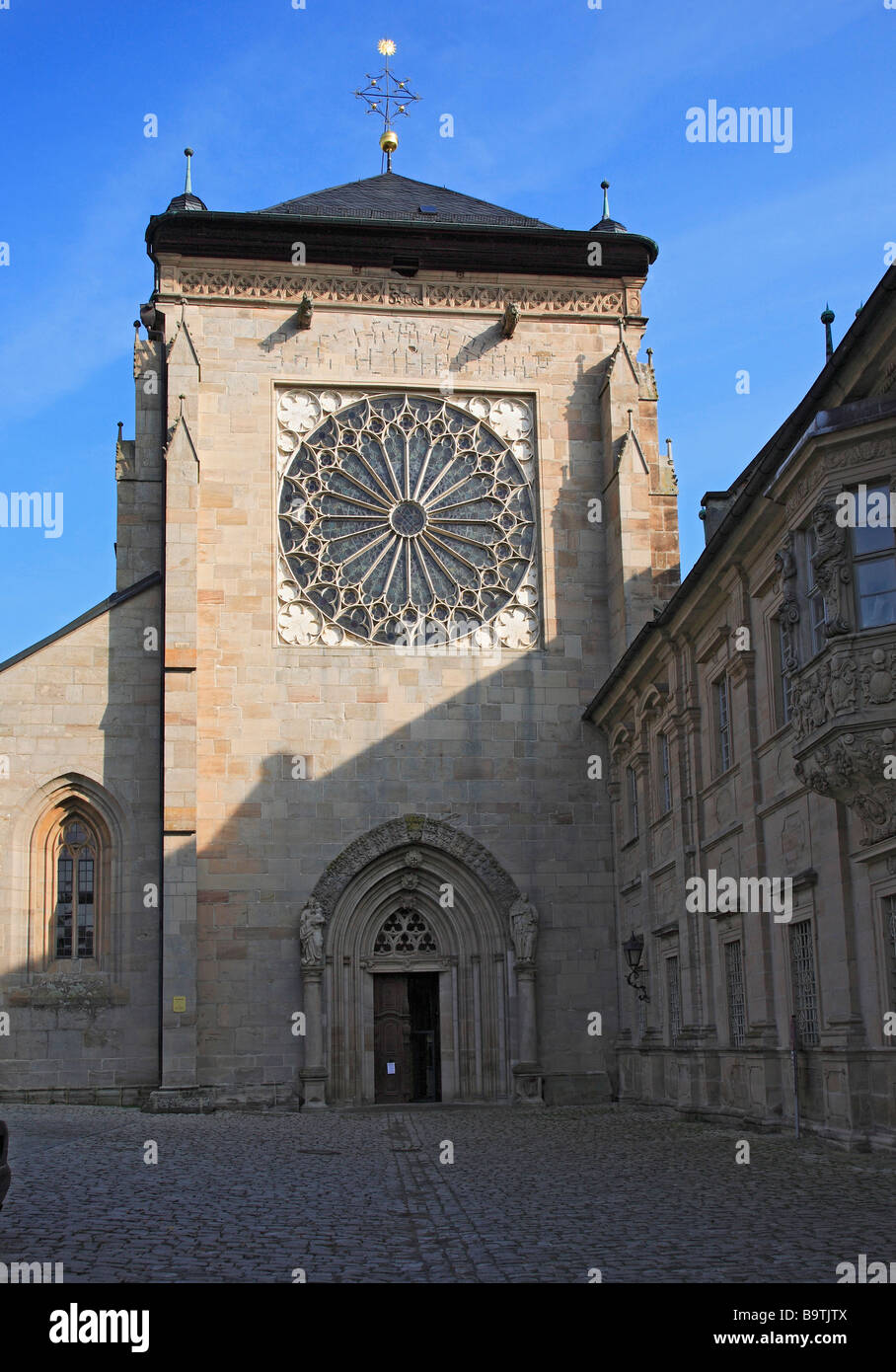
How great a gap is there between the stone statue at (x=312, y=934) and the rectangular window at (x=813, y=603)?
45.5 ft

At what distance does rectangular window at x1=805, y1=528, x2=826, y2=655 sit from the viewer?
53.5 ft

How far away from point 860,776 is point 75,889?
696 inches

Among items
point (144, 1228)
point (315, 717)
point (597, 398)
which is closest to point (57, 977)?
point (315, 717)

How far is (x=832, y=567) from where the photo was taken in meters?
15.7

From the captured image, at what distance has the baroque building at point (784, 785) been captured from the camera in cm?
1553

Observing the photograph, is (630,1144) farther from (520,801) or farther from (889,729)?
(520,801)

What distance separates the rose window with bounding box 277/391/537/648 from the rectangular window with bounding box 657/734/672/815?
5.68 meters

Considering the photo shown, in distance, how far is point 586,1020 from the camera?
2886 cm

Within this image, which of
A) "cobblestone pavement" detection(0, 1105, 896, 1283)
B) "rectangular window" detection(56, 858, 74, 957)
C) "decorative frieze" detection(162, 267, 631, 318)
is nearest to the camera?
"cobblestone pavement" detection(0, 1105, 896, 1283)
